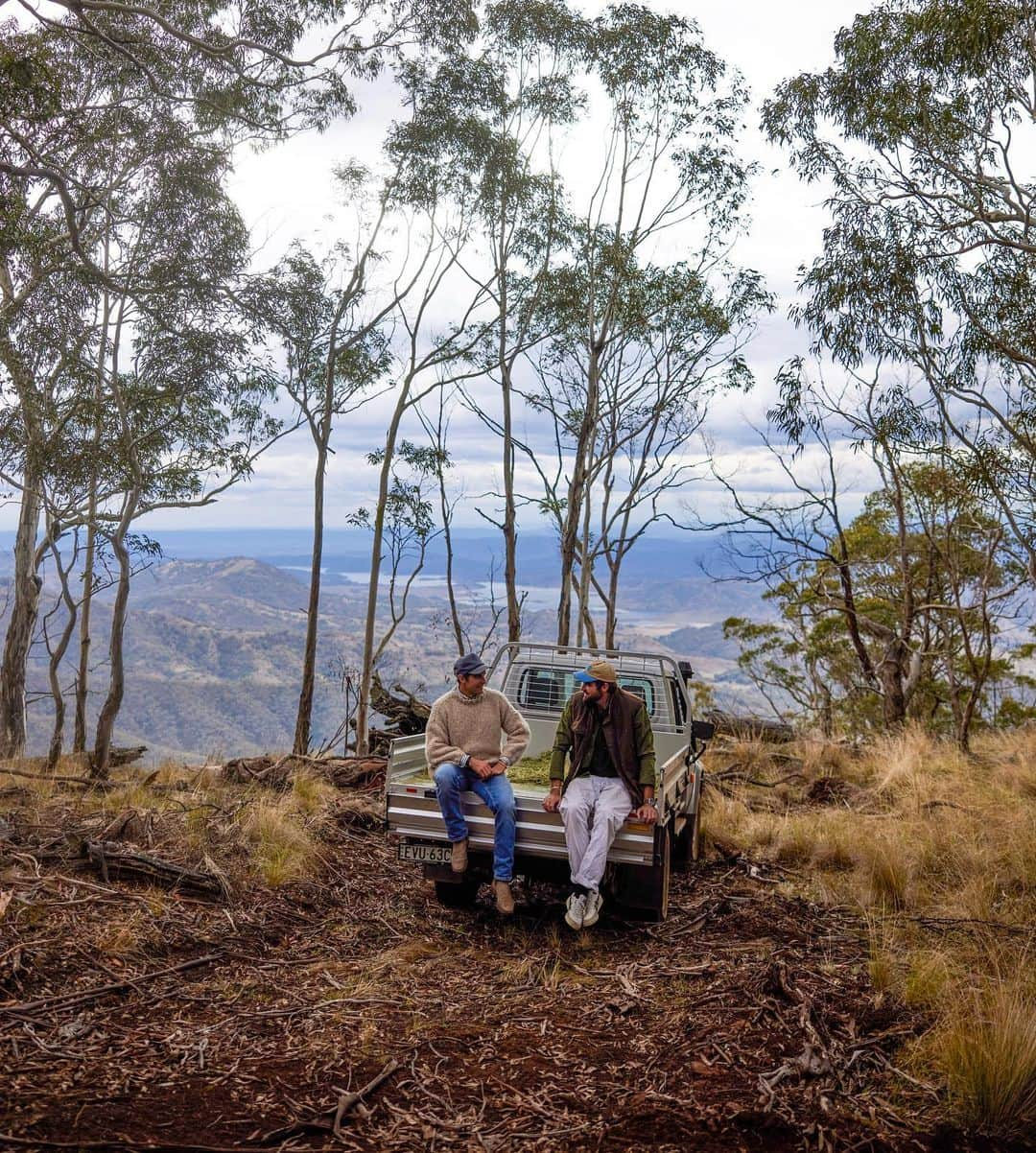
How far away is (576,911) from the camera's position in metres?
5.92

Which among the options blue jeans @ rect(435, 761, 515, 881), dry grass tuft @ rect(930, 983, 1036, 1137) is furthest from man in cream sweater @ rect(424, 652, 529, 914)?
dry grass tuft @ rect(930, 983, 1036, 1137)

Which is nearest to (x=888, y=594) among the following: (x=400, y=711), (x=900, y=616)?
(x=900, y=616)

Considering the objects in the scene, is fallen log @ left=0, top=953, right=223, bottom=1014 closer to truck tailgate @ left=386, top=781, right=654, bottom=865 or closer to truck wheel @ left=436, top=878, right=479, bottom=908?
truck tailgate @ left=386, top=781, right=654, bottom=865

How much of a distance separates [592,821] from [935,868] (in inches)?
123

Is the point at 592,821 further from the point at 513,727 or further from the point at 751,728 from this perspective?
the point at 751,728

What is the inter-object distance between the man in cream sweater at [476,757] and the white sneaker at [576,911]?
0.42m

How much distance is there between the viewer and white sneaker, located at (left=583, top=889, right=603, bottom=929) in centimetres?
588

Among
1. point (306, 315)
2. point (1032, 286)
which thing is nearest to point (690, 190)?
point (306, 315)

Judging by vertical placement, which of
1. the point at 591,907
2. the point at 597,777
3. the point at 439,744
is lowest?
the point at 591,907

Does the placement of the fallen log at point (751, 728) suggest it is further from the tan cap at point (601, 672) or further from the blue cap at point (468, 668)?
the blue cap at point (468, 668)

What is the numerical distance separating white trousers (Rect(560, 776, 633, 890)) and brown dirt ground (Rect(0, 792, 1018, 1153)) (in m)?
0.45

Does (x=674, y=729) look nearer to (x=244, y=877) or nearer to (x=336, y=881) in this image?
(x=336, y=881)

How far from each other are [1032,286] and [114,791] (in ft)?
38.9

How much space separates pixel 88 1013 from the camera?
432 centimetres
